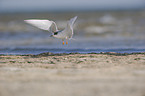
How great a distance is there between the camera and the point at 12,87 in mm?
4961

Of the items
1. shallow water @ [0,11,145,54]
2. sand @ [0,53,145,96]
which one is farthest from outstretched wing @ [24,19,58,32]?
shallow water @ [0,11,145,54]

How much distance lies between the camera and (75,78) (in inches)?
213

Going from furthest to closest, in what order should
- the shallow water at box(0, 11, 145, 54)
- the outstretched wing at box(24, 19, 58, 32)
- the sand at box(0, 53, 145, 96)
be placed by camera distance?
the shallow water at box(0, 11, 145, 54)
the outstretched wing at box(24, 19, 58, 32)
the sand at box(0, 53, 145, 96)

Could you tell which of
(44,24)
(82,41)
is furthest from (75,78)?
(82,41)

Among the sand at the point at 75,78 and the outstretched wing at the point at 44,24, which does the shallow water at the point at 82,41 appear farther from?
the sand at the point at 75,78

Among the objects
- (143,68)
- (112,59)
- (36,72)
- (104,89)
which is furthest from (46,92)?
(112,59)

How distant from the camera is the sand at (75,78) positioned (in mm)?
4734

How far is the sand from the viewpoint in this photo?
4.73 metres

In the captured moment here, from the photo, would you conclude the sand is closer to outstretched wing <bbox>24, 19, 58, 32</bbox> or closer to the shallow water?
outstretched wing <bbox>24, 19, 58, 32</bbox>

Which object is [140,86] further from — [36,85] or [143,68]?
[36,85]

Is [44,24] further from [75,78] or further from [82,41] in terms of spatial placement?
[82,41]

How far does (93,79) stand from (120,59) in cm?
266

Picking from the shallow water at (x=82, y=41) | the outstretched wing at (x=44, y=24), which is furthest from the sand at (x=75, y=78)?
the shallow water at (x=82, y=41)

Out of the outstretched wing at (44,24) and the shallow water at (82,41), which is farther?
the shallow water at (82,41)
